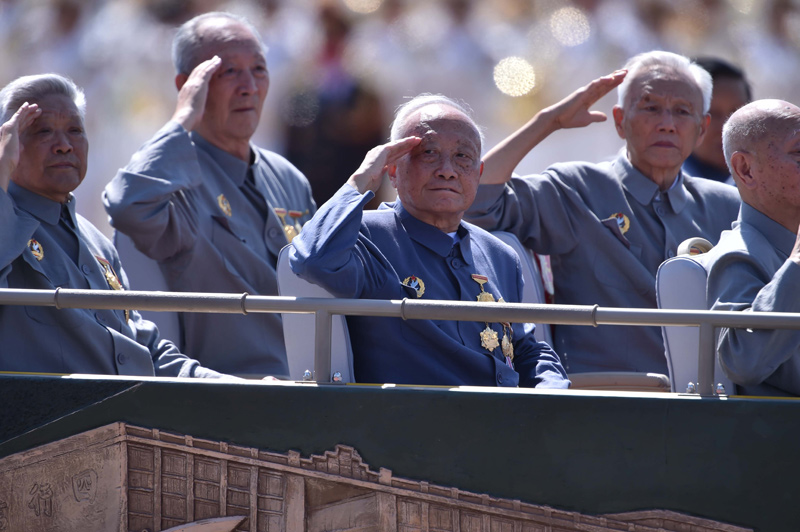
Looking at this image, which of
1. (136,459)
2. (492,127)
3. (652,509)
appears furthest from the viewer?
(492,127)

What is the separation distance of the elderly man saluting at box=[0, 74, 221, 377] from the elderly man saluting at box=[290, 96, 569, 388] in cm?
60

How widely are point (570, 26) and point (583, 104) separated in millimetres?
2073

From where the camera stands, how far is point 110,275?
3.33 meters

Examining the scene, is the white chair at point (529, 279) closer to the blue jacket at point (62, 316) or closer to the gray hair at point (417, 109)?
the gray hair at point (417, 109)

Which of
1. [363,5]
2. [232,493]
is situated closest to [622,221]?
[232,493]

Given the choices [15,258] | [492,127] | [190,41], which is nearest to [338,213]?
[15,258]

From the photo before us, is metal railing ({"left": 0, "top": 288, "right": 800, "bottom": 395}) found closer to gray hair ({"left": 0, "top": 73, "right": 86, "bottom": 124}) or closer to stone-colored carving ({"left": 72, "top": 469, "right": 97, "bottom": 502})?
stone-colored carving ({"left": 72, "top": 469, "right": 97, "bottom": 502})

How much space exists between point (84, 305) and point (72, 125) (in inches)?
35.2

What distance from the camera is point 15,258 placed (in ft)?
9.78

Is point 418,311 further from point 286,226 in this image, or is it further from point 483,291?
point 286,226

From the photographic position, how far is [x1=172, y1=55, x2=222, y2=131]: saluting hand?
3971 mm

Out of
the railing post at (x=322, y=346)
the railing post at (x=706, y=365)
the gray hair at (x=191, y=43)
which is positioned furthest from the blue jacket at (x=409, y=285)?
the gray hair at (x=191, y=43)

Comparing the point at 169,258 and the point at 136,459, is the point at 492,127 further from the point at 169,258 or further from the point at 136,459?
the point at 136,459

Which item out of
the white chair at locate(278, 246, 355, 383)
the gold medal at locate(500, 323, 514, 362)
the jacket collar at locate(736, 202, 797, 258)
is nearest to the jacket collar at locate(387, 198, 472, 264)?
the gold medal at locate(500, 323, 514, 362)
